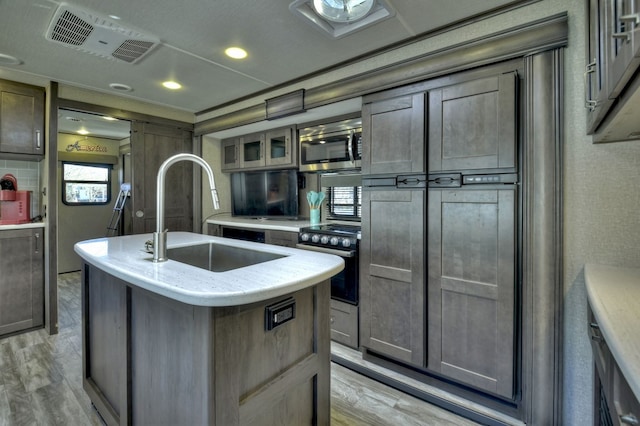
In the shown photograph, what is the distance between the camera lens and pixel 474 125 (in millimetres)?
1863

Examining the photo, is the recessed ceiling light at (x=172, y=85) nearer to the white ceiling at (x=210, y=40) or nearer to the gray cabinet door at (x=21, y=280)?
the white ceiling at (x=210, y=40)

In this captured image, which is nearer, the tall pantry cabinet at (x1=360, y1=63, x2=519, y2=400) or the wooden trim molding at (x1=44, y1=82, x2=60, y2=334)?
the tall pantry cabinet at (x1=360, y1=63, x2=519, y2=400)

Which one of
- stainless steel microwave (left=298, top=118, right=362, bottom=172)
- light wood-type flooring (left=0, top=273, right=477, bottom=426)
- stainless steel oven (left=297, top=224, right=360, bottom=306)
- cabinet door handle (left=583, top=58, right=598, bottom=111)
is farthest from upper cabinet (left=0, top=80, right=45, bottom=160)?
cabinet door handle (left=583, top=58, right=598, bottom=111)

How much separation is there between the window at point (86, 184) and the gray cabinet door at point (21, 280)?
276cm

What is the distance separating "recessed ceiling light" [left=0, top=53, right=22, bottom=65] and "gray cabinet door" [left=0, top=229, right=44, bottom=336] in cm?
148

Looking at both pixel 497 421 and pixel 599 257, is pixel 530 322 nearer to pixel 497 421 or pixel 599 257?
pixel 599 257

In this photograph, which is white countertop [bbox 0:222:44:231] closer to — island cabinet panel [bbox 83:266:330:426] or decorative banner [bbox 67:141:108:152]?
island cabinet panel [bbox 83:266:330:426]

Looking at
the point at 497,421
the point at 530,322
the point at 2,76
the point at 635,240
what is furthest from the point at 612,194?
the point at 2,76

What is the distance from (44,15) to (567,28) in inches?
119

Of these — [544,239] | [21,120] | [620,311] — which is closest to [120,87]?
[21,120]

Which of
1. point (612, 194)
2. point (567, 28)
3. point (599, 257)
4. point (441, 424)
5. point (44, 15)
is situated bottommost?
point (441, 424)

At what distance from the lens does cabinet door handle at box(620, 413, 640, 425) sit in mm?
638

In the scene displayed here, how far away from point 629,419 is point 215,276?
1164mm

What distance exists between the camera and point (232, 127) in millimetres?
3580
